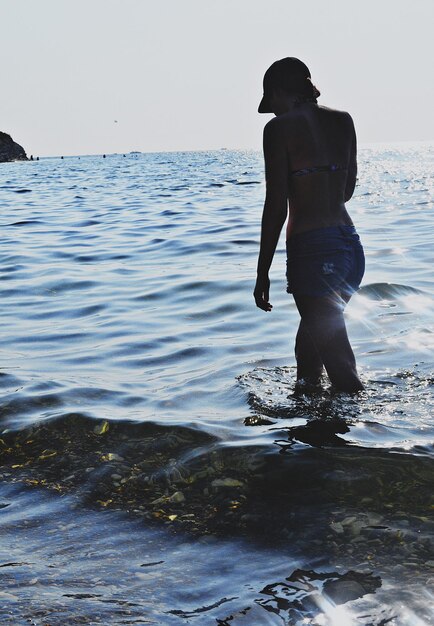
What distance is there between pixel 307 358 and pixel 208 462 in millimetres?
1199

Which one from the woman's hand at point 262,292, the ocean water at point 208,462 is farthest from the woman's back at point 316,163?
the ocean water at point 208,462

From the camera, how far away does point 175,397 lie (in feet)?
18.9

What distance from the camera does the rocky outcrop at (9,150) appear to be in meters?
116

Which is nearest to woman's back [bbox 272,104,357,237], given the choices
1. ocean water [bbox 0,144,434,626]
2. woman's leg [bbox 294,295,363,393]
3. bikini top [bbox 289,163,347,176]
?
bikini top [bbox 289,163,347,176]

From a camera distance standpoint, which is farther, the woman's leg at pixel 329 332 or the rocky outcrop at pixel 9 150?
the rocky outcrop at pixel 9 150

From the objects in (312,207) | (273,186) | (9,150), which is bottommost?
(312,207)

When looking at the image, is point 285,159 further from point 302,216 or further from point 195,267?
point 195,267

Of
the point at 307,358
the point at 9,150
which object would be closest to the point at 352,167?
the point at 307,358

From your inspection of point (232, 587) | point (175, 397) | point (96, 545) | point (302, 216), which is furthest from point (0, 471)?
point (302, 216)

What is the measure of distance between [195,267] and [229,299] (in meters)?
2.27

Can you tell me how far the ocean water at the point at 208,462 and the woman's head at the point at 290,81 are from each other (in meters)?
1.96

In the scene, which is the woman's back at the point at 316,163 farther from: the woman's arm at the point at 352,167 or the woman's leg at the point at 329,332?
the woman's leg at the point at 329,332

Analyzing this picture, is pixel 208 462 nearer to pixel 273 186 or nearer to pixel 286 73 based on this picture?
pixel 273 186

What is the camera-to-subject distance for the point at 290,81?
15.6 ft
